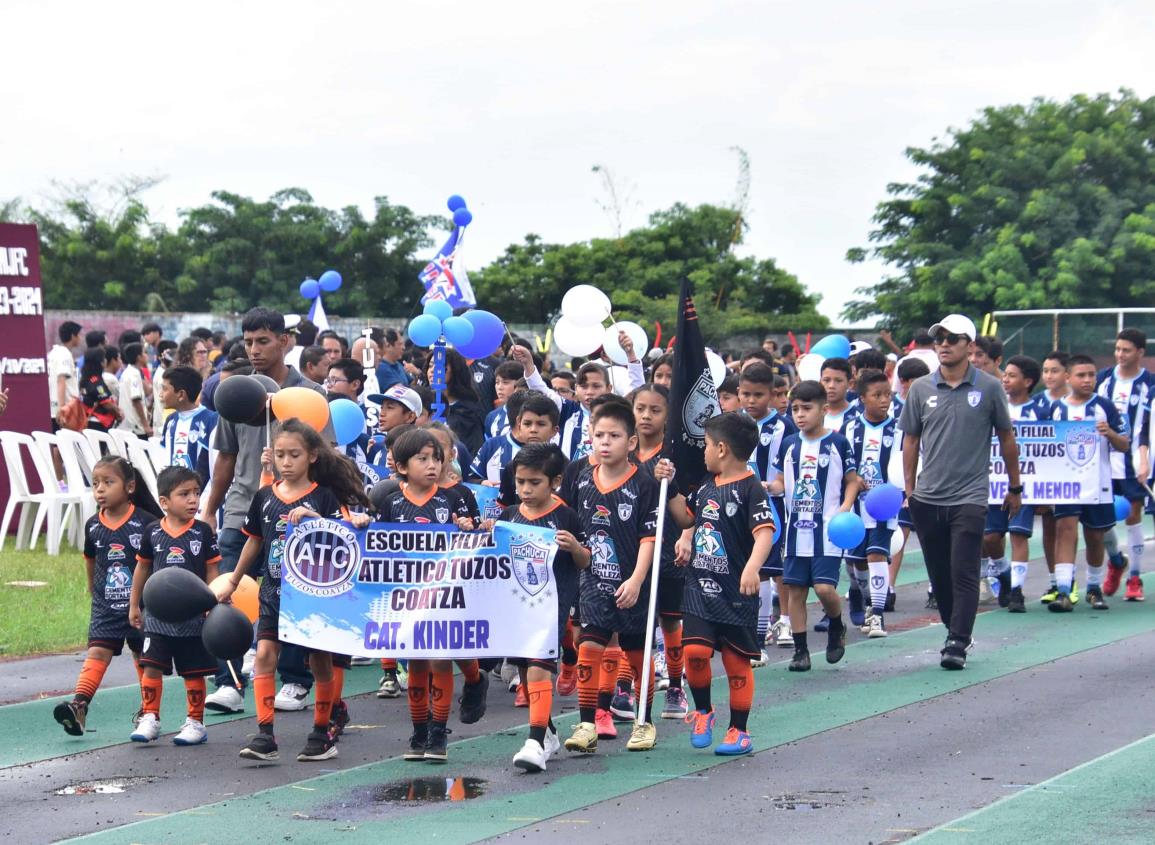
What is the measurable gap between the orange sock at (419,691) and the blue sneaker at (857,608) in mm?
5561

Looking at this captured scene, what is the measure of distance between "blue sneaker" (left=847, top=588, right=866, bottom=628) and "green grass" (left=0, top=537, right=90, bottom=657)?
5861mm

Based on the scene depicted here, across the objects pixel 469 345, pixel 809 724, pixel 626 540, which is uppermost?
pixel 469 345

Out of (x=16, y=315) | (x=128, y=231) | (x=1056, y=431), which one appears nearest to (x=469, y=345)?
(x=1056, y=431)

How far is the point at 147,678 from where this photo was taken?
8.97 m

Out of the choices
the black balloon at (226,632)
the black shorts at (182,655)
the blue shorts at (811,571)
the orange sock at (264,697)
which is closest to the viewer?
the black balloon at (226,632)

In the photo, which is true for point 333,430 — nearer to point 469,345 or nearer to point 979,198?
point 469,345

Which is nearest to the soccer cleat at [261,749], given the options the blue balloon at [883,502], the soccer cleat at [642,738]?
the soccer cleat at [642,738]

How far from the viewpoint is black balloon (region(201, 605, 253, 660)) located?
7.96 metres

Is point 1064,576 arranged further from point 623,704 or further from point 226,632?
point 226,632

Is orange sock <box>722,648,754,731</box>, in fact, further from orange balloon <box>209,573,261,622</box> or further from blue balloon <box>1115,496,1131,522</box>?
blue balloon <box>1115,496,1131,522</box>

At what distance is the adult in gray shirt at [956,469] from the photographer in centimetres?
1108

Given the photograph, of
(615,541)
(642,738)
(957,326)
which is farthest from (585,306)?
(642,738)

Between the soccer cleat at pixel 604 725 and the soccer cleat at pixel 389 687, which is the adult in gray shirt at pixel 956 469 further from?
the soccer cleat at pixel 389 687

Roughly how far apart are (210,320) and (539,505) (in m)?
23.6
